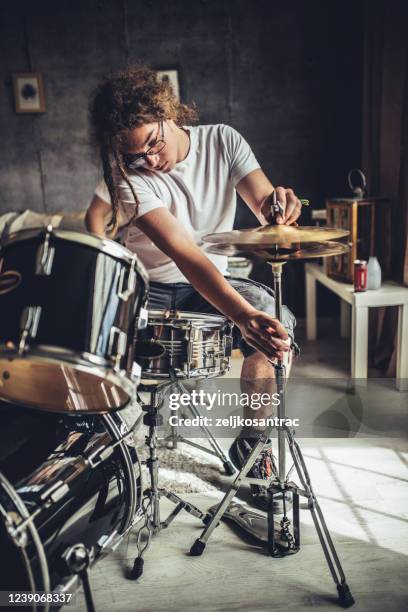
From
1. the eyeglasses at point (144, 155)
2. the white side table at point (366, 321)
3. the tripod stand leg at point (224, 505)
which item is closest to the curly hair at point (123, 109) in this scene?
the eyeglasses at point (144, 155)

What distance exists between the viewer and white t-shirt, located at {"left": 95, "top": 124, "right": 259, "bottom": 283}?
2.10 metres

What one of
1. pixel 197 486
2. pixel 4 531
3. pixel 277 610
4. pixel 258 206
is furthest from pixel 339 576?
pixel 258 206

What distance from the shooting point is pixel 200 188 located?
83.3 inches

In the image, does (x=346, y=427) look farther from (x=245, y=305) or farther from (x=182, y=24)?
(x=182, y=24)

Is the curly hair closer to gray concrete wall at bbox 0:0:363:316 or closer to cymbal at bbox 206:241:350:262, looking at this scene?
cymbal at bbox 206:241:350:262

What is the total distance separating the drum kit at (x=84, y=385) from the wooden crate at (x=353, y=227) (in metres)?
1.51

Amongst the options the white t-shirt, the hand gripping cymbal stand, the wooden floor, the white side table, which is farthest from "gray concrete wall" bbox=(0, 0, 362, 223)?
the hand gripping cymbal stand

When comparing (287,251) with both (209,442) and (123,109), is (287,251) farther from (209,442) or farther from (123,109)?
(209,442)

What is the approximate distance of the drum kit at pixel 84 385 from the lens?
1166 millimetres

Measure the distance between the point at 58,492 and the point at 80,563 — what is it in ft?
0.51

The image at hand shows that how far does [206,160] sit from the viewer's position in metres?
2.14

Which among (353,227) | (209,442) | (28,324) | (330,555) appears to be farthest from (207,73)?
(330,555)

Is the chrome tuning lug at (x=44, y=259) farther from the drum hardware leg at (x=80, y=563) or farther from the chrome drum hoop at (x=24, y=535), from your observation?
the drum hardware leg at (x=80, y=563)

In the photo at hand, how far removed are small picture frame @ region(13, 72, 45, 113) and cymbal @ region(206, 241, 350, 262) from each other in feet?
9.52
